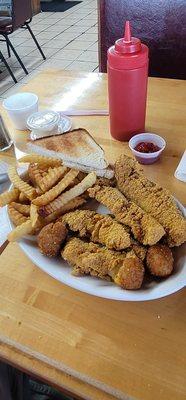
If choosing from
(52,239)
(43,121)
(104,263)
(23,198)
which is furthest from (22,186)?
(43,121)

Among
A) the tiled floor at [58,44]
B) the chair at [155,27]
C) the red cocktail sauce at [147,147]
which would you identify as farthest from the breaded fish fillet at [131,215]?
the tiled floor at [58,44]

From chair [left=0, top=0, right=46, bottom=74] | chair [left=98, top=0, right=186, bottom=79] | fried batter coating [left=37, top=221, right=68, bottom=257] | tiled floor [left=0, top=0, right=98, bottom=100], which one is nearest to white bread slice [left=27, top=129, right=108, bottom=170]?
fried batter coating [left=37, top=221, right=68, bottom=257]

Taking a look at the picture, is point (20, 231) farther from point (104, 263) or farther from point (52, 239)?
point (104, 263)

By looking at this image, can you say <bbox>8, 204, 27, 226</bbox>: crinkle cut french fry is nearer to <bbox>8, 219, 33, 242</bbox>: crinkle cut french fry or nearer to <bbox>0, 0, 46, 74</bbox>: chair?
<bbox>8, 219, 33, 242</bbox>: crinkle cut french fry

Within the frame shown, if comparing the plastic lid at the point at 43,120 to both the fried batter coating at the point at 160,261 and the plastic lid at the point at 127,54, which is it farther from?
the fried batter coating at the point at 160,261

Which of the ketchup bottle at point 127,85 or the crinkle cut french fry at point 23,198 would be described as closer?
the crinkle cut french fry at point 23,198

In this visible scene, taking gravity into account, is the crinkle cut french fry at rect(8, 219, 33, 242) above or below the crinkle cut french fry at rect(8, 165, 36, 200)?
below
